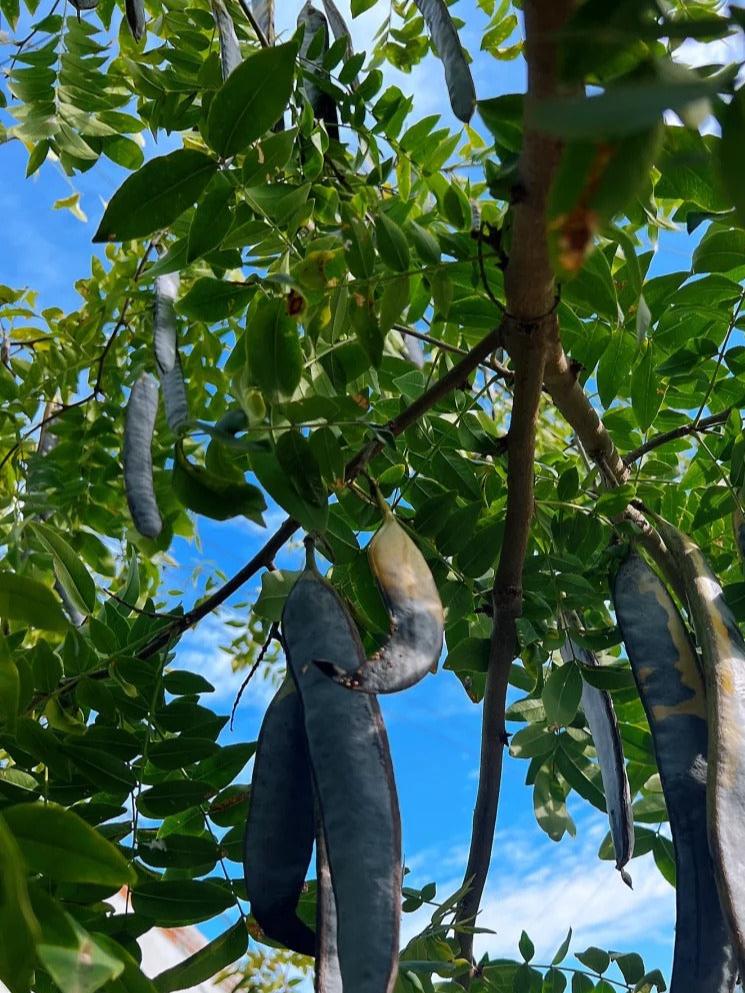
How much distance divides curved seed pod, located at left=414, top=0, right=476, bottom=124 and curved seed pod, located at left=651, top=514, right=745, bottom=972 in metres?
0.40

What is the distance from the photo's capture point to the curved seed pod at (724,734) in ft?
2.13

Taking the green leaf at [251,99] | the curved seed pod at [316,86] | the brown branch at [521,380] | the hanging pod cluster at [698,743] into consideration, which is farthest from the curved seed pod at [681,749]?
the curved seed pod at [316,86]

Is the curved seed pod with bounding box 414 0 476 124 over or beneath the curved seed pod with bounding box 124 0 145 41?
beneath

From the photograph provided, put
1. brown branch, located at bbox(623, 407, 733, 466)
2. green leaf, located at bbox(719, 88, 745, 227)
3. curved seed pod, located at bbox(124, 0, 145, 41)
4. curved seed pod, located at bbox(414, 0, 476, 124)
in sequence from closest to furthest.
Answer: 1. green leaf, located at bbox(719, 88, 745, 227)
2. curved seed pod, located at bbox(414, 0, 476, 124)
3. brown branch, located at bbox(623, 407, 733, 466)
4. curved seed pod, located at bbox(124, 0, 145, 41)

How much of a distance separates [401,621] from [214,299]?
18.2 inches

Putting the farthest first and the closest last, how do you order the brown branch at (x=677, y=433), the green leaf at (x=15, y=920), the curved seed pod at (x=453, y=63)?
1. the brown branch at (x=677, y=433)
2. the curved seed pod at (x=453, y=63)
3. the green leaf at (x=15, y=920)

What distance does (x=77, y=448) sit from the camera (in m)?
1.63

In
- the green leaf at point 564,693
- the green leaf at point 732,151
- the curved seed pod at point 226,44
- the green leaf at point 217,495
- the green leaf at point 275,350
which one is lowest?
the green leaf at point 732,151

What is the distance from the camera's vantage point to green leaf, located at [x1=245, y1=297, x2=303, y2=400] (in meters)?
0.75

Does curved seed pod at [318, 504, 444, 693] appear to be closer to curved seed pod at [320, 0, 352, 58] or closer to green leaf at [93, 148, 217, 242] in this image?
green leaf at [93, 148, 217, 242]

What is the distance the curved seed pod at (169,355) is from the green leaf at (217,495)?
4 cm

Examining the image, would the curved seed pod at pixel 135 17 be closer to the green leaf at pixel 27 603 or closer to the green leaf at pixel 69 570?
the green leaf at pixel 69 570

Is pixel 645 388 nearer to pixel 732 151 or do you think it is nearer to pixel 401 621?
pixel 401 621

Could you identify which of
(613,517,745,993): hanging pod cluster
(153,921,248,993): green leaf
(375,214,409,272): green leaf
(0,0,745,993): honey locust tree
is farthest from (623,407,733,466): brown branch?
(153,921,248,993): green leaf
